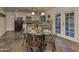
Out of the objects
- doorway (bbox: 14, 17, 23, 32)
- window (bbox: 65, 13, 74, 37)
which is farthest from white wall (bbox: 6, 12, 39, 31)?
window (bbox: 65, 13, 74, 37)

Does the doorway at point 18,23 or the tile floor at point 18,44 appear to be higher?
the doorway at point 18,23

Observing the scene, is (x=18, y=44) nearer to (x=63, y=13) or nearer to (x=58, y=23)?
(x=58, y=23)

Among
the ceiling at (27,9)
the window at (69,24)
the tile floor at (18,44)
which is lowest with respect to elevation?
the tile floor at (18,44)

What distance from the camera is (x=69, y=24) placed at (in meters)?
3.01

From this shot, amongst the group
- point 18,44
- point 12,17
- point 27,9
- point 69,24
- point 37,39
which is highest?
point 27,9

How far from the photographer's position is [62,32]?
3.06 meters

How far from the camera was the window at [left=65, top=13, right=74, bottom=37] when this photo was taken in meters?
2.98

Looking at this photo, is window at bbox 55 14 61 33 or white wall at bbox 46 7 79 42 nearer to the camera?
white wall at bbox 46 7 79 42

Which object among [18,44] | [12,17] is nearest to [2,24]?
[12,17]

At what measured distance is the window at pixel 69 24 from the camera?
2979 mm

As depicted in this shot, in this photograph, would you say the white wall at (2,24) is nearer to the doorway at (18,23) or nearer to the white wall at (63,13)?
the doorway at (18,23)

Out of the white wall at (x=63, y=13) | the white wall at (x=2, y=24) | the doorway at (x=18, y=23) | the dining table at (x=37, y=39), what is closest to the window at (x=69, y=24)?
the white wall at (x=63, y=13)

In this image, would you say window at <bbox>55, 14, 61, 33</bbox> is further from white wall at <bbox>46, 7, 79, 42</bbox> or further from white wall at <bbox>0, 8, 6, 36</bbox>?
white wall at <bbox>0, 8, 6, 36</bbox>
